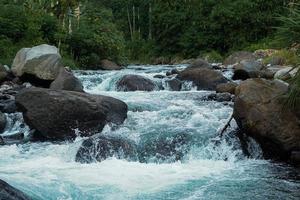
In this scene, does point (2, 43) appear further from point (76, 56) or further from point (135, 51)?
point (135, 51)

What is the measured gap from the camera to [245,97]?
400 inches

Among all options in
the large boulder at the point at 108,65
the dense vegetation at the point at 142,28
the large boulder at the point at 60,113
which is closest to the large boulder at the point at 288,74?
the dense vegetation at the point at 142,28

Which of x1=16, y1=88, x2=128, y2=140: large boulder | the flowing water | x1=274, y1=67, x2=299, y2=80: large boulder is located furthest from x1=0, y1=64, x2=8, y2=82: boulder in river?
x1=274, y1=67, x2=299, y2=80: large boulder

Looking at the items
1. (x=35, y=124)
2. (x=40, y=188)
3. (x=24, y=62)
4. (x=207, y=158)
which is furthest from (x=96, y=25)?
(x=40, y=188)

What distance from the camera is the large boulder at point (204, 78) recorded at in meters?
17.3

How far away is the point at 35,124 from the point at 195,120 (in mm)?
3742

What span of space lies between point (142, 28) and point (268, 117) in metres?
45.5

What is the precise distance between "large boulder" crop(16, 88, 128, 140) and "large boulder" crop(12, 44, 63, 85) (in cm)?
476

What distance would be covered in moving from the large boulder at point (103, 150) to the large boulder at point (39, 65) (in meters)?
6.96

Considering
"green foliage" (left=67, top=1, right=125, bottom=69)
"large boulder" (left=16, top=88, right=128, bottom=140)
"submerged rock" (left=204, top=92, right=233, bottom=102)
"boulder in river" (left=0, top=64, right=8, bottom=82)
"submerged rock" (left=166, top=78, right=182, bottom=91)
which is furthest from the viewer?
"green foliage" (left=67, top=1, right=125, bottom=69)

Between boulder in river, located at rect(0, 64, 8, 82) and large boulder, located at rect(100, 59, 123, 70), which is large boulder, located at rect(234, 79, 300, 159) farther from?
large boulder, located at rect(100, 59, 123, 70)

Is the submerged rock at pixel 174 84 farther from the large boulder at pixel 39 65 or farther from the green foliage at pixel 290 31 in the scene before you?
the green foliage at pixel 290 31

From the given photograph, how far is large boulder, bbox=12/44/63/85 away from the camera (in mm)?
16516

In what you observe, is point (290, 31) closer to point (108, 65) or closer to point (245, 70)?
point (245, 70)
